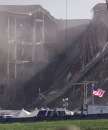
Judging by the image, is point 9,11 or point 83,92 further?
point 9,11

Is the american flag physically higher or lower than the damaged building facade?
lower

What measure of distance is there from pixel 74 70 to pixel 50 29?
601cm

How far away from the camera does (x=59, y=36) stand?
Result: 50.8m

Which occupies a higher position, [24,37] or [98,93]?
[24,37]

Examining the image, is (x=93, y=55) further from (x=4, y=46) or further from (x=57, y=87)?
(x=4, y=46)

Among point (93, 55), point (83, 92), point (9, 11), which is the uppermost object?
point (9, 11)

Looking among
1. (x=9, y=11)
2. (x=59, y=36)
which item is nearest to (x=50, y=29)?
(x=59, y=36)

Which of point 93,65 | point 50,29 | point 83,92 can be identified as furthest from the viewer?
point 50,29

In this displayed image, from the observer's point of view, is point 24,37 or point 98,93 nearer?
point 98,93

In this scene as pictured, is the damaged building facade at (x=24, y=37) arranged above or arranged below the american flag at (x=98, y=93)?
above

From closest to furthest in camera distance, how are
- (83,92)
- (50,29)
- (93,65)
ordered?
(83,92)
(93,65)
(50,29)

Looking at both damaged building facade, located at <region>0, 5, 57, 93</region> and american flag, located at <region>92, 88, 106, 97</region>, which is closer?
american flag, located at <region>92, 88, 106, 97</region>

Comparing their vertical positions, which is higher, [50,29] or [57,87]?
[50,29]

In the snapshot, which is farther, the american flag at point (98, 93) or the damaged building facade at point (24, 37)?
the damaged building facade at point (24, 37)
